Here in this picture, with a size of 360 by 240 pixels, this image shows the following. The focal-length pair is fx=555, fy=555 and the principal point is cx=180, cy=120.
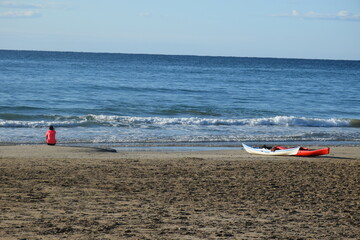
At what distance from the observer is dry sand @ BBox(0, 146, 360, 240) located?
7.43 m

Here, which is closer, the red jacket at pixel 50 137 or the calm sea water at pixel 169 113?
the red jacket at pixel 50 137

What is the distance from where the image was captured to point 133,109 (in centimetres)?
3108

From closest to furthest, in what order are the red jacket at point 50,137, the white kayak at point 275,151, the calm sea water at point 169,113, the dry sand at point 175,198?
1. the dry sand at point 175,198
2. the white kayak at point 275,151
3. the red jacket at point 50,137
4. the calm sea water at point 169,113

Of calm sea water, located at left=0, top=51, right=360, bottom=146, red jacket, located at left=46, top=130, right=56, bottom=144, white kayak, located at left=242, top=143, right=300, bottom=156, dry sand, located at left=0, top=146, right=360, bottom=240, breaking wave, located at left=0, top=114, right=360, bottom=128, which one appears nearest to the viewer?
dry sand, located at left=0, top=146, right=360, bottom=240

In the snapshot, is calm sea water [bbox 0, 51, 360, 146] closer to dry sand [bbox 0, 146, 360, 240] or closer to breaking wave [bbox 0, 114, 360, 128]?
breaking wave [bbox 0, 114, 360, 128]

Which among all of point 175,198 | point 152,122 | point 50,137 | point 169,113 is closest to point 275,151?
point 50,137

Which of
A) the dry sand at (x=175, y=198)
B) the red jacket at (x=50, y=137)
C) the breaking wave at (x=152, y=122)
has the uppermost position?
the dry sand at (x=175, y=198)

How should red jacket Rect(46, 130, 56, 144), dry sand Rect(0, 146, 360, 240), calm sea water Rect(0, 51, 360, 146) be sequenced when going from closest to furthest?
dry sand Rect(0, 146, 360, 240) → red jacket Rect(46, 130, 56, 144) → calm sea water Rect(0, 51, 360, 146)

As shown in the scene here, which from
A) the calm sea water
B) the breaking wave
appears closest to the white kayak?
the calm sea water

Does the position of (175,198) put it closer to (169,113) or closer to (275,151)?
(275,151)

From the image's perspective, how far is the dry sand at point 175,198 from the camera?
7.43m

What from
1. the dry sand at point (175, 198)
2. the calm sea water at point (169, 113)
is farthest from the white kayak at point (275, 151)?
the calm sea water at point (169, 113)

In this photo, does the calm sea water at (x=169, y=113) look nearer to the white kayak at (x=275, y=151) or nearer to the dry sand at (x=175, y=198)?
the white kayak at (x=275, y=151)

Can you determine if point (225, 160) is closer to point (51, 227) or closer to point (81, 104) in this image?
point (51, 227)
